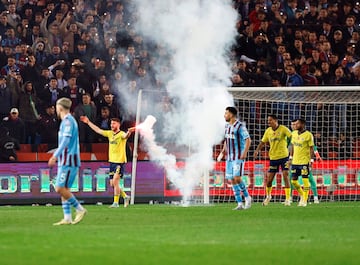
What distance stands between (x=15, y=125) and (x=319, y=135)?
8330mm

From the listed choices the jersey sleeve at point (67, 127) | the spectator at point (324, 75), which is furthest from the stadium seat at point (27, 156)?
the jersey sleeve at point (67, 127)

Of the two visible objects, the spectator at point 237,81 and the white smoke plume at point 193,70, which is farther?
→ the spectator at point 237,81

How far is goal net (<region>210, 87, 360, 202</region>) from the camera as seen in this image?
2623cm

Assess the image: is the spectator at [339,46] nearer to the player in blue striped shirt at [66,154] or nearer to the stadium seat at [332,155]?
the stadium seat at [332,155]

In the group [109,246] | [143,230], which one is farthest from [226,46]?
[109,246]

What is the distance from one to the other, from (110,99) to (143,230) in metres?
11.7

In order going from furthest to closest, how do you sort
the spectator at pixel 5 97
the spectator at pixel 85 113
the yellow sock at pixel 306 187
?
the spectator at pixel 85 113 < the spectator at pixel 5 97 < the yellow sock at pixel 306 187

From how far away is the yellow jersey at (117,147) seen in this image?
79.3 ft

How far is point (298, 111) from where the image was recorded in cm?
2741

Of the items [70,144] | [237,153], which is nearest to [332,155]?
[237,153]

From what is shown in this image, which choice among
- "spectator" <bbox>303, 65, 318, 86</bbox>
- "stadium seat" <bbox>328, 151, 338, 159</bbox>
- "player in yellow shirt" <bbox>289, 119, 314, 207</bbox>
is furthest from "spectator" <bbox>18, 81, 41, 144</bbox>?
"stadium seat" <bbox>328, 151, 338, 159</bbox>

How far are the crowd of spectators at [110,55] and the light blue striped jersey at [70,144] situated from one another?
9.79 metres

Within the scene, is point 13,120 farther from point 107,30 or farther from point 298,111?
point 298,111

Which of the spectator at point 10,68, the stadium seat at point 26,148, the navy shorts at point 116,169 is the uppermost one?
the spectator at point 10,68
